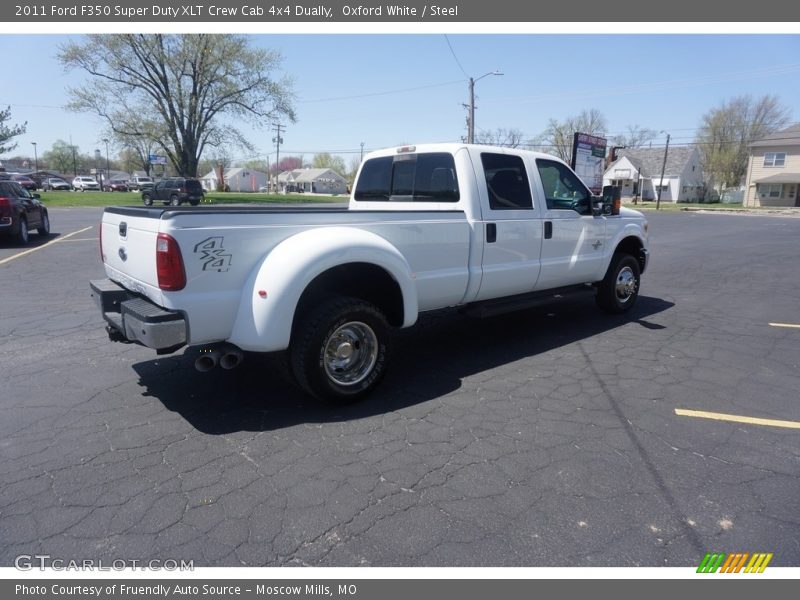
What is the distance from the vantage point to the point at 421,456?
10.9 feet

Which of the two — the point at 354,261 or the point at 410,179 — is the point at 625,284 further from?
the point at 354,261

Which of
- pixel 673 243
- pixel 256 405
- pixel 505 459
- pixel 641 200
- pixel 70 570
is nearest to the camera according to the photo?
pixel 70 570

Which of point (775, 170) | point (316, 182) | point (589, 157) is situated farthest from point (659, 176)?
point (316, 182)

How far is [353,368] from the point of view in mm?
4098

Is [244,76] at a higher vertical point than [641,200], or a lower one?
higher

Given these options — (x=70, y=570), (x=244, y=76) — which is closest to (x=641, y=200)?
(x=244, y=76)

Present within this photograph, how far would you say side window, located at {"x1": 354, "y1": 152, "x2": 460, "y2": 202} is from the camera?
505cm

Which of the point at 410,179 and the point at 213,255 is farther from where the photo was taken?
the point at 410,179

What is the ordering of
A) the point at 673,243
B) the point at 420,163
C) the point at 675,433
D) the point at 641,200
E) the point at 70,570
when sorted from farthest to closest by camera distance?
1. the point at 641,200
2. the point at 673,243
3. the point at 420,163
4. the point at 675,433
5. the point at 70,570

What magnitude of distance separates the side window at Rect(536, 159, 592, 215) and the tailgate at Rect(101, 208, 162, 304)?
3.94 meters

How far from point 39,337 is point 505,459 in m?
5.24

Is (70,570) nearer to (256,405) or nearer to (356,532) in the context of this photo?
(356,532)

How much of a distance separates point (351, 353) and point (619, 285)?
4.39 m

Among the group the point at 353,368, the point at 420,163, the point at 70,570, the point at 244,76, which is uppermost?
the point at 244,76
